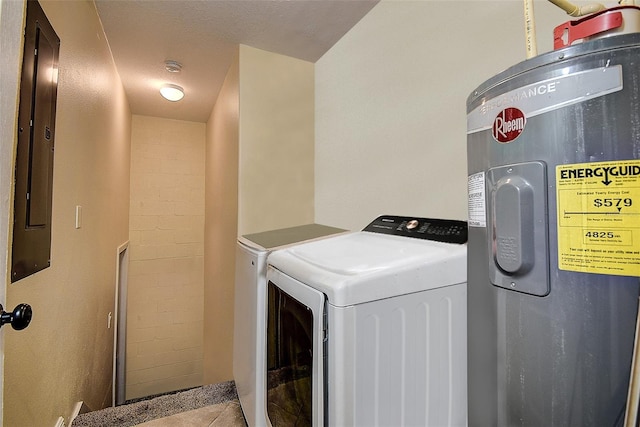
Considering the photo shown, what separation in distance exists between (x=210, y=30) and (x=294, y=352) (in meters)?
2.27

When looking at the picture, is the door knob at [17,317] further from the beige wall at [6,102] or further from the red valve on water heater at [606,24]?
the red valve on water heater at [606,24]

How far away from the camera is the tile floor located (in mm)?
1532

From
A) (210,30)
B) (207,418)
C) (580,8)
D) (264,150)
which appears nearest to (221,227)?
(264,150)

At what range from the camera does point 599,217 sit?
56 cm

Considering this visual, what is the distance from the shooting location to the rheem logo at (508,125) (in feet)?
2.14

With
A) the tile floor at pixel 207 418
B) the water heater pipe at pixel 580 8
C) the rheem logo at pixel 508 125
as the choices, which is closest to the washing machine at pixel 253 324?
the tile floor at pixel 207 418

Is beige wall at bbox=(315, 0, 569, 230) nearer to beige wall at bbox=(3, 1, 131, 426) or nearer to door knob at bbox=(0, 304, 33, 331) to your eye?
door knob at bbox=(0, 304, 33, 331)

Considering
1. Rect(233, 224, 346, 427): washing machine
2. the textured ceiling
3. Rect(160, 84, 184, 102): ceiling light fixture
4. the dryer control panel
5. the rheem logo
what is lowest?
Rect(233, 224, 346, 427): washing machine

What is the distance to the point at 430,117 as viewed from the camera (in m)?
1.51

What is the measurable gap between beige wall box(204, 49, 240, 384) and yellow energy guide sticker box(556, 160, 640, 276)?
2.20 m

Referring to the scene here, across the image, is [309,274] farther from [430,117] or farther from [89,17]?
[89,17]

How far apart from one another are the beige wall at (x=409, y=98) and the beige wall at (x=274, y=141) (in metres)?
0.22

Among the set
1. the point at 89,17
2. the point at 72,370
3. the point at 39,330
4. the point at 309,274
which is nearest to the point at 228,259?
the point at 72,370

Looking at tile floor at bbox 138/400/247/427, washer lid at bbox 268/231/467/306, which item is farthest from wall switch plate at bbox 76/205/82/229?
washer lid at bbox 268/231/467/306
